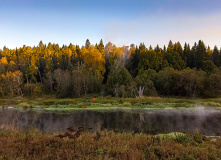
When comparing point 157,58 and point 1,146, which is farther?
point 157,58

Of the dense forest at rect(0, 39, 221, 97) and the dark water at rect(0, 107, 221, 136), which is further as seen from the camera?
the dense forest at rect(0, 39, 221, 97)

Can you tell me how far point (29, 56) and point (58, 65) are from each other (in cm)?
2216

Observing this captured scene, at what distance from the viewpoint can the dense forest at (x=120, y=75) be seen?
55594 mm

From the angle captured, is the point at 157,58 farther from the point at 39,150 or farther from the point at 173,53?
the point at 39,150

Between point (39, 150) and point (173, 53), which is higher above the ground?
point (173, 53)

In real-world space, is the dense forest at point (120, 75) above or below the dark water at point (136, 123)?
above

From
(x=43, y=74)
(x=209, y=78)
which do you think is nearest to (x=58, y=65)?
(x=43, y=74)

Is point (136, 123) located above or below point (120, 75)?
below

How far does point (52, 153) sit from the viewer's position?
934 cm

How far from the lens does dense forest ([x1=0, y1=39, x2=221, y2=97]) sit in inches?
2189

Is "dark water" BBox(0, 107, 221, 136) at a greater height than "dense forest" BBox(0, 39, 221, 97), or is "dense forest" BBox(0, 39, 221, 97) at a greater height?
"dense forest" BBox(0, 39, 221, 97)

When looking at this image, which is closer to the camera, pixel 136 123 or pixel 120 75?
pixel 136 123

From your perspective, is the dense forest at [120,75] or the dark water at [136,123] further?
the dense forest at [120,75]

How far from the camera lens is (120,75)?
5916 cm
